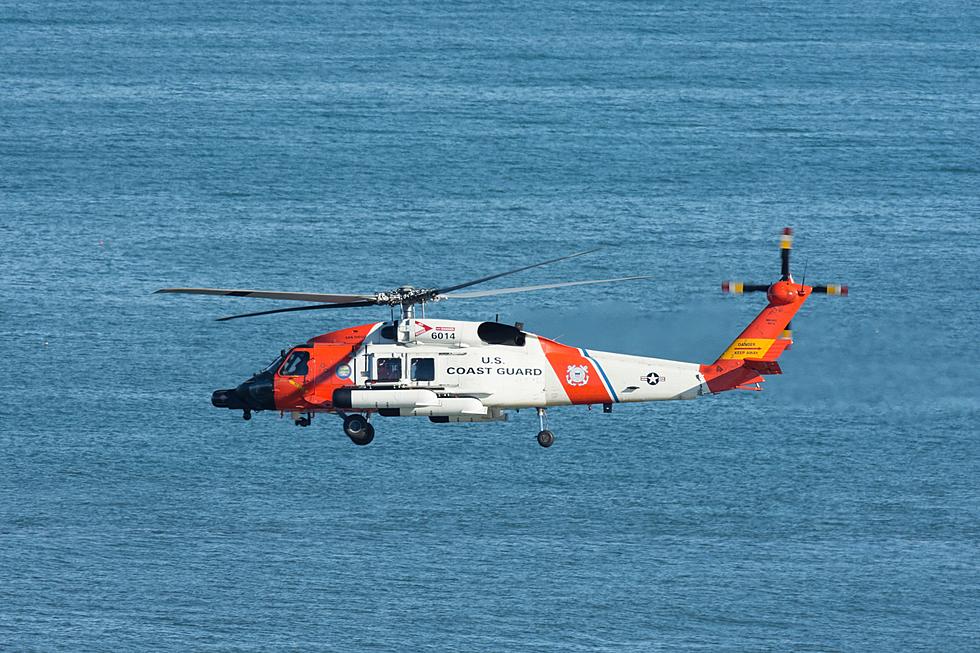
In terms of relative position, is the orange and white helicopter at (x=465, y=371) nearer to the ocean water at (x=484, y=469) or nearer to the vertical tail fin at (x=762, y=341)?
the vertical tail fin at (x=762, y=341)

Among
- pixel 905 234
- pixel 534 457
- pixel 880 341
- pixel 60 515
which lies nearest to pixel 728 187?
pixel 905 234

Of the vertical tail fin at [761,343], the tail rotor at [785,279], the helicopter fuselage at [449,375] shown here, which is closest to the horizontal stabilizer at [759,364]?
the vertical tail fin at [761,343]

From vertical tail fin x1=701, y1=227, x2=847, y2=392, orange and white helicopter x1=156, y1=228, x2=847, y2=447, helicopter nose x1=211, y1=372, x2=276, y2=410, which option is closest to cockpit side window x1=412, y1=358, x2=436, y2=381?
orange and white helicopter x1=156, y1=228, x2=847, y2=447

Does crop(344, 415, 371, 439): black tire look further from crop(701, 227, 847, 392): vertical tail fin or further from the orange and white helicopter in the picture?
crop(701, 227, 847, 392): vertical tail fin

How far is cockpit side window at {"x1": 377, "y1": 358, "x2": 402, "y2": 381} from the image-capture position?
2827 inches

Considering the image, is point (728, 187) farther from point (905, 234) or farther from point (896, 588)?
point (896, 588)

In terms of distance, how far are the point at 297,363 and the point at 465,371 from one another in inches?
248

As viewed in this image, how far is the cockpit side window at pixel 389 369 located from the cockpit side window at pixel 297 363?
2923 mm

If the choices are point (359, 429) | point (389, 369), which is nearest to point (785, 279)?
point (389, 369)

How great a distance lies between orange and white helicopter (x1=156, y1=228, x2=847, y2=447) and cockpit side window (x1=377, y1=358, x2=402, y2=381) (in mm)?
36

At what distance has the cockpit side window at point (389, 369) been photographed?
2827 inches

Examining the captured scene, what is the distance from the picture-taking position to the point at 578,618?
135000mm

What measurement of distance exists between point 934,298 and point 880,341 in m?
10.4

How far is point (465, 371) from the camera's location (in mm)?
71938
